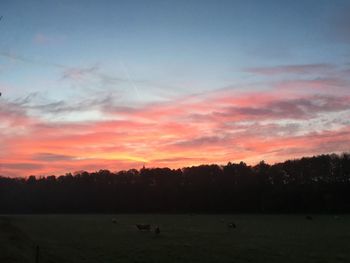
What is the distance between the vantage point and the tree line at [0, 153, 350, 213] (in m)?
117

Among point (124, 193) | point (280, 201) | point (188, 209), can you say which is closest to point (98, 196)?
point (124, 193)

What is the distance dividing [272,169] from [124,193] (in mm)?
51066

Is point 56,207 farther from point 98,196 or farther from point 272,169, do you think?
point 272,169

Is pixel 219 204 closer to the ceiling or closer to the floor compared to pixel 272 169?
closer to the floor

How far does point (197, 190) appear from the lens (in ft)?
467

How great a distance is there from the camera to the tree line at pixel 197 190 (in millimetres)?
116688

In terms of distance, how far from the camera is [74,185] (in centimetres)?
17625

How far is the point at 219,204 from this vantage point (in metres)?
133

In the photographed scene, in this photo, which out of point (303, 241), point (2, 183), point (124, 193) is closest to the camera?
point (303, 241)

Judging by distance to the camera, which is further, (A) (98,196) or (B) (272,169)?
(A) (98,196)

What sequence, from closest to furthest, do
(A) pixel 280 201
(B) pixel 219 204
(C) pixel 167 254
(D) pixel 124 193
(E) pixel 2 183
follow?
(C) pixel 167 254
(A) pixel 280 201
(B) pixel 219 204
(D) pixel 124 193
(E) pixel 2 183

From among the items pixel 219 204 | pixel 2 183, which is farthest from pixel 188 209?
pixel 2 183

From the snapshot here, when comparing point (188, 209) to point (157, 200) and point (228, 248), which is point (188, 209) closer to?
point (157, 200)

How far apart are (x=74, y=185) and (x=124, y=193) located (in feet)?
88.6
